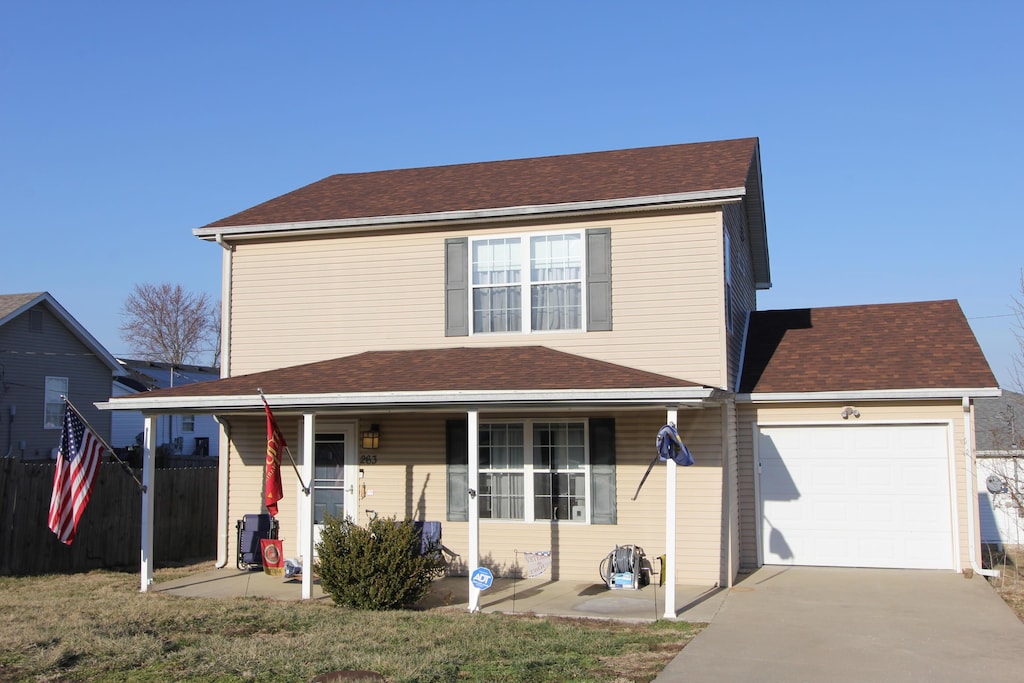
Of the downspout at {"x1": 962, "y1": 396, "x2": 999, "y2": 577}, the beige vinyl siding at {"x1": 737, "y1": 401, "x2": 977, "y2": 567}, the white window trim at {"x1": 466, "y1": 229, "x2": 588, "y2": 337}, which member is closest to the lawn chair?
the white window trim at {"x1": 466, "y1": 229, "x2": 588, "y2": 337}

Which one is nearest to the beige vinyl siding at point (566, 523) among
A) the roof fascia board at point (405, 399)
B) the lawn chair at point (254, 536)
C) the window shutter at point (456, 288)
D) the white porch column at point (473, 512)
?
the lawn chair at point (254, 536)

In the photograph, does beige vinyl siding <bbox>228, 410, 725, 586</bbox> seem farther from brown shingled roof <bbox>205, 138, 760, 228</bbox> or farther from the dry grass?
the dry grass

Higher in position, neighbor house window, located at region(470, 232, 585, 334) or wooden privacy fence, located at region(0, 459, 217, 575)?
neighbor house window, located at region(470, 232, 585, 334)

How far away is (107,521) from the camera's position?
15.2 metres

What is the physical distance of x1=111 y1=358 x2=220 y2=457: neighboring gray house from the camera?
34.5 metres

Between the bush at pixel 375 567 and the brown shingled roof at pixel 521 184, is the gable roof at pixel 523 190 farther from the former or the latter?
the bush at pixel 375 567

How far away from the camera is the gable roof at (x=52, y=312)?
84.6 ft

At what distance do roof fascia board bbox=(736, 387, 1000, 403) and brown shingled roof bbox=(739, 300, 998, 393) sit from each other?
0.28 feet

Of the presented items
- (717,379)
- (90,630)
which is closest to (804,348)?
(717,379)

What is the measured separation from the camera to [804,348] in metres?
15.0

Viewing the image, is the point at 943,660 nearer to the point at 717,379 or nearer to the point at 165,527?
the point at 717,379

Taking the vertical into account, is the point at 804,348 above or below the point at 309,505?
above

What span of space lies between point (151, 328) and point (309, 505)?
151ft

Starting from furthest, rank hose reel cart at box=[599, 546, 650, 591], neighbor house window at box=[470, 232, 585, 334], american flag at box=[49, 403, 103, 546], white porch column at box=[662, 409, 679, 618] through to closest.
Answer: neighbor house window at box=[470, 232, 585, 334]
hose reel cart at box=[599, 546, 650, 591]
american flag at box=[49, 403, 103, 546]
white porch column at box=[662, 409, 679, 618]
